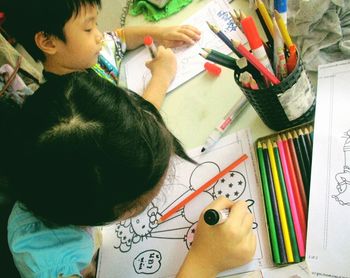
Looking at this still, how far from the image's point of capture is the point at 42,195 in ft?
1.38

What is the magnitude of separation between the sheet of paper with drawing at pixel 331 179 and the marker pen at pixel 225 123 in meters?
0.12

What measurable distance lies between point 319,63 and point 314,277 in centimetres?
31

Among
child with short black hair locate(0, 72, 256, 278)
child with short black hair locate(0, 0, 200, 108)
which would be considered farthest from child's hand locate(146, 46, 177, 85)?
child with short black hair locate(0, 72, 256, 278)

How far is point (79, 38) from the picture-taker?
687 mm

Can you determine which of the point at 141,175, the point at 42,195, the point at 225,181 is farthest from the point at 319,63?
the point at 42,195

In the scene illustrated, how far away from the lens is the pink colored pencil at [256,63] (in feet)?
1.49

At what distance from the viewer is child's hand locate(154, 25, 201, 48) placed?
2.35ft

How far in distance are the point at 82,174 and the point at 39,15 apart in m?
0.38

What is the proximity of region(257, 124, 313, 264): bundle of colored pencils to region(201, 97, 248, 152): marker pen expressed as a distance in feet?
0.24

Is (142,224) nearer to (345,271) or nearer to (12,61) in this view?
(345,271)

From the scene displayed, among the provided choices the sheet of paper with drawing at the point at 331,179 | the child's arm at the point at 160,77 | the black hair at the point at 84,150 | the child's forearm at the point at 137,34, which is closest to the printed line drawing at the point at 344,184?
the sheet of paper with drawing at the point at 331,179

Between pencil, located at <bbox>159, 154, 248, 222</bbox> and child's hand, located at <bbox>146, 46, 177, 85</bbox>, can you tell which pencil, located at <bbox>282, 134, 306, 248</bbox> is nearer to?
pencil, located at <bbox>159, 154, 248, 222</bbox>

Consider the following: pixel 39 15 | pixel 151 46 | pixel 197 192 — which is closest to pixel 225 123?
pixel 197 192

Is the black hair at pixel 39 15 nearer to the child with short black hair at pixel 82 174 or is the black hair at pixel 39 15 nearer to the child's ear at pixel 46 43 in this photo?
the child's ear at pixel 46 43
